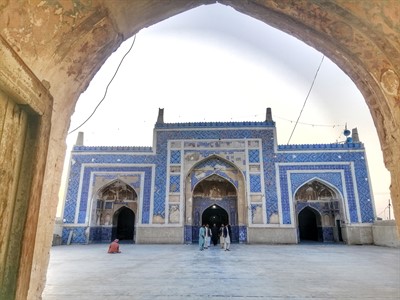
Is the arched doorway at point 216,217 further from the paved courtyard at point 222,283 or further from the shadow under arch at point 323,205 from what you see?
the paved courtyard at point 222,283

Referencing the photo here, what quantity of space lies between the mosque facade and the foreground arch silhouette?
13748mm

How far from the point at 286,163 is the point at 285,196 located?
6.12ft

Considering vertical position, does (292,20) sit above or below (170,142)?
below

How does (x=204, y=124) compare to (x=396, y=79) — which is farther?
(x=204, y=124)

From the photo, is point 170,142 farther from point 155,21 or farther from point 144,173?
point 155,21

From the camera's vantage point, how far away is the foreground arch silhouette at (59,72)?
1624mm

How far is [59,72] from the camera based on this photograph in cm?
202

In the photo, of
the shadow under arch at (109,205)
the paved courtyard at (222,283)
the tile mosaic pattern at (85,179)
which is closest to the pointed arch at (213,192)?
the tile mosaic pattern at (85,179)

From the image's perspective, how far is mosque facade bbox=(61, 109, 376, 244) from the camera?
15.2m

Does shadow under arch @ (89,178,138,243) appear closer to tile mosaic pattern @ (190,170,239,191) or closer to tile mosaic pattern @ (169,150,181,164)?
tile mosaic pattern @ (169,150,181,164)

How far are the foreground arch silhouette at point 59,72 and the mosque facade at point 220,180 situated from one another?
1375 centimetres

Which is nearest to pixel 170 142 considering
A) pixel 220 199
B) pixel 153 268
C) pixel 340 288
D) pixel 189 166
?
pixel 189 166

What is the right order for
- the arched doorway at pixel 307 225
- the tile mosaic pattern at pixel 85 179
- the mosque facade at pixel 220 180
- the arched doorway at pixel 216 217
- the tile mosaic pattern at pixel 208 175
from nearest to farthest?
the mosque facade at pixel 220 180
the tile mosaic pattern at pixel 85 179
the tile mosaic pattern at pixel 208 175
the arched doorway at pixel 216 217
the arched doorway at pixel 307 225

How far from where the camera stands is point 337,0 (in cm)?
176
